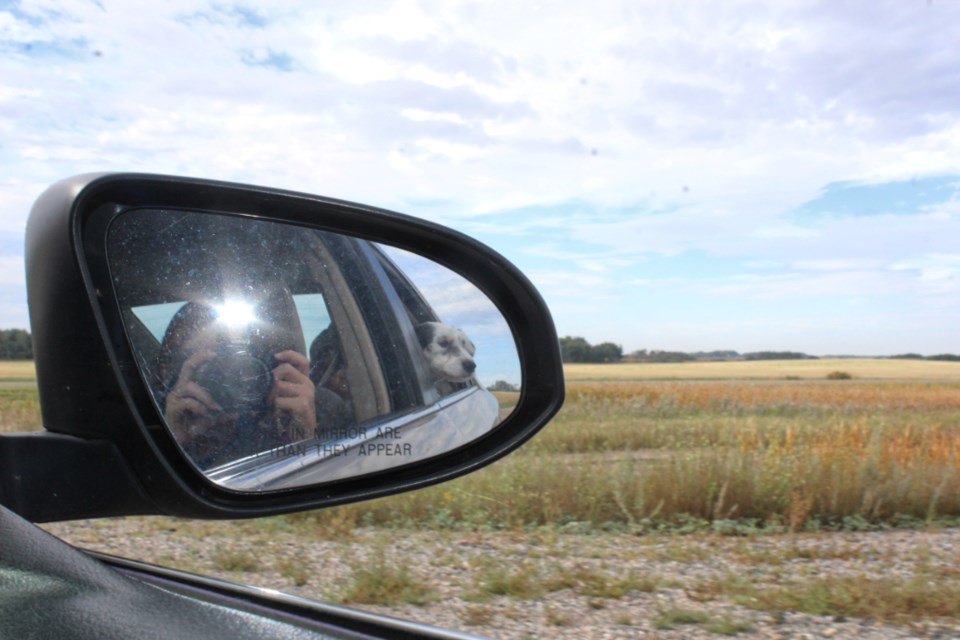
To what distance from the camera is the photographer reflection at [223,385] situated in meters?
1.44

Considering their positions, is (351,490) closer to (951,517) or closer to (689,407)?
(951,517)

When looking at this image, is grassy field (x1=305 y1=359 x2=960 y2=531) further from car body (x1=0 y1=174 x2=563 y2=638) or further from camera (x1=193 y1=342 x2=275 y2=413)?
camera (x1=193 y1=342 x2=275 y2=413)

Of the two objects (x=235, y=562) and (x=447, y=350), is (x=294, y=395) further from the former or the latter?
(x=235, y=562)

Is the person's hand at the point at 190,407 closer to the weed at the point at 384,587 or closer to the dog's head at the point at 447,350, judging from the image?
the dog's head at the point at 447,350

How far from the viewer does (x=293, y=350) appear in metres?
1.61

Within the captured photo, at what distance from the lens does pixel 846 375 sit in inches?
1816

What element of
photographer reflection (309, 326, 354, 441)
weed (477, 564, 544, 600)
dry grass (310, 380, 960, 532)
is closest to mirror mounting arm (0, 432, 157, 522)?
photographer reflection (309, 326, 354, 441)

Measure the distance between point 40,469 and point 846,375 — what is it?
161 feet

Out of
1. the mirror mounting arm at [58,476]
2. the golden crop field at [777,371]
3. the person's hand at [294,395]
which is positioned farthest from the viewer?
the golden crop field at [777,371]

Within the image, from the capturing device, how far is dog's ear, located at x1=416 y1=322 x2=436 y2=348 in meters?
2.19

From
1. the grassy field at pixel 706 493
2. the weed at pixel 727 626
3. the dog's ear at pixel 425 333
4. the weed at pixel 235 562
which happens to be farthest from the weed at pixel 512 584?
the dog's ear at pixel 425 333

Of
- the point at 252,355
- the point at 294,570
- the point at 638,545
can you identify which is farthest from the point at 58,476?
the point at 638,545

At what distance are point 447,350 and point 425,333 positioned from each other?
7 centimetres

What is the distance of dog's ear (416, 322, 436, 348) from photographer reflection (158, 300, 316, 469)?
64 cm
